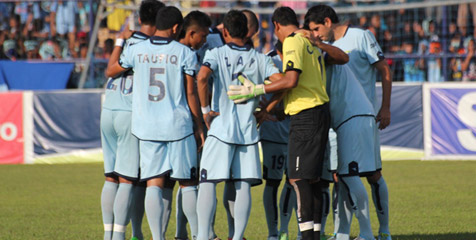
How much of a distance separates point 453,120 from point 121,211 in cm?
1088

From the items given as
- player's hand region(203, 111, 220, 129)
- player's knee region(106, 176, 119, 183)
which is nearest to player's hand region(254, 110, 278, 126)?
player's hand region(203, 111, 220, 129)

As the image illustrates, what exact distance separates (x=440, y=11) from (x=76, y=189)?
11.0 m

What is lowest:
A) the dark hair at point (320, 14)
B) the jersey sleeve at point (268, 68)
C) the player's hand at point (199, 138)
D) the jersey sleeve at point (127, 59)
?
the player's hand at point (199, 138)

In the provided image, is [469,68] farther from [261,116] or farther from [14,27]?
[261,116]

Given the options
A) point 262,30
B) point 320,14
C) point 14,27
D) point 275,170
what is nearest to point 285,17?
point 320,14

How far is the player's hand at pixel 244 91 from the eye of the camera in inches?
262

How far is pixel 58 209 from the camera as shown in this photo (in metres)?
10.8

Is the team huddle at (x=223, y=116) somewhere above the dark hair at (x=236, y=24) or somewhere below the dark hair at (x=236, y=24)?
below

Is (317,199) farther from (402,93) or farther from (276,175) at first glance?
(402,93)

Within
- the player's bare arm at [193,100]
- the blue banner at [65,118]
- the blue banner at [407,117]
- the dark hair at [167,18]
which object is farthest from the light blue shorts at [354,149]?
the blue banner at [65,118]

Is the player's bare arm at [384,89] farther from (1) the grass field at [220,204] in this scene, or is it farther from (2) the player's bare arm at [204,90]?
(2) the player's bare arm at [204,90]

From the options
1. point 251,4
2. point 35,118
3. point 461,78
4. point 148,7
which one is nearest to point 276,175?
point 148,7

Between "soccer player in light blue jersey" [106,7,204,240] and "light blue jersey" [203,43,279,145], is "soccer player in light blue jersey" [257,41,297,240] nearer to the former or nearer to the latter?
"light blue jersey" [203,43,279,145]

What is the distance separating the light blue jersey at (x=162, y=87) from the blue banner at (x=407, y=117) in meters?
10.7
